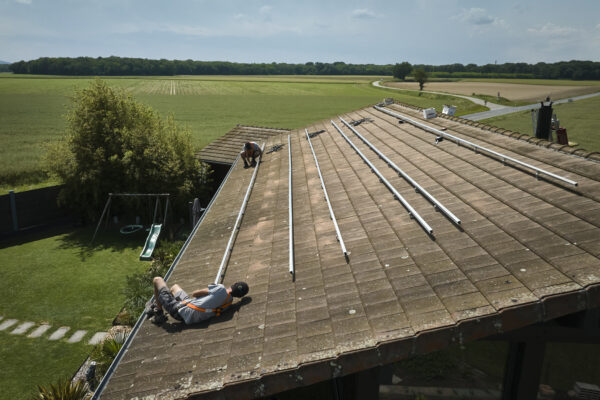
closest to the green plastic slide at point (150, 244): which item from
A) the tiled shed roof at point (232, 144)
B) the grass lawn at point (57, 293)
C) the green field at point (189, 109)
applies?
the grass lawn at point (57, 293)

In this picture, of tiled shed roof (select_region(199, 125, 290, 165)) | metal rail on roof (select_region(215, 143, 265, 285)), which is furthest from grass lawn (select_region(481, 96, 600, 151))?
metal rail on roof (select_region(215, 143, 265, 285))

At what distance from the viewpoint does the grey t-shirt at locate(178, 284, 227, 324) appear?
5.66m

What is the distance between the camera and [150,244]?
57.9ft

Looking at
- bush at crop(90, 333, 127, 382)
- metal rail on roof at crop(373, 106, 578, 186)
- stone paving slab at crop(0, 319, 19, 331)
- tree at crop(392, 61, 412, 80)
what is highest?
tree at crop(392, 61, 412, 80)

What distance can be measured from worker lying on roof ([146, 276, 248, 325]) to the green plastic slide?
11.5 meters

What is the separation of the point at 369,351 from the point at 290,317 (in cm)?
135

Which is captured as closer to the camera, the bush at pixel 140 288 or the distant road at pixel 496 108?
the bush at pixel 140 288

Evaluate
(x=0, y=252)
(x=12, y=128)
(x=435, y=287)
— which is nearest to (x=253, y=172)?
(x=435, y=287)

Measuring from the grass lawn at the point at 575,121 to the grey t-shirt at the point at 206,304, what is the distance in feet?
108

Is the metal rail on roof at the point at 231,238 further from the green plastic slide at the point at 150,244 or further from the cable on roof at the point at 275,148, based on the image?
the green plastic slide at the point at 150,244

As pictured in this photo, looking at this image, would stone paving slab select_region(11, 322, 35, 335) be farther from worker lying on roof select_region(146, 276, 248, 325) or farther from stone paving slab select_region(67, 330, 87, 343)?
worker lying on roof select_region(146, 276, 248, 325)

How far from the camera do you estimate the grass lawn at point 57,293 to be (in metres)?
10.3

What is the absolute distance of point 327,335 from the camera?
4629 millimetres

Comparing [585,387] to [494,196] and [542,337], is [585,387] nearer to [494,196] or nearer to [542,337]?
[542,337]
